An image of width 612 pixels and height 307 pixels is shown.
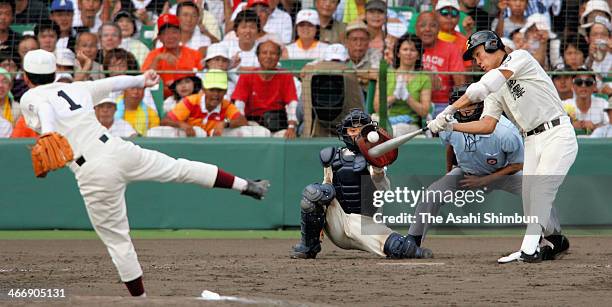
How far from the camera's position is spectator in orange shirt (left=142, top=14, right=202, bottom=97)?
12234 millimetres

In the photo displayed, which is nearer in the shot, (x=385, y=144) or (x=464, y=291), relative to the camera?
(x=464, y=291)

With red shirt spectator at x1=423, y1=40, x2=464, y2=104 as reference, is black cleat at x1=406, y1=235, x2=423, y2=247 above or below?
below

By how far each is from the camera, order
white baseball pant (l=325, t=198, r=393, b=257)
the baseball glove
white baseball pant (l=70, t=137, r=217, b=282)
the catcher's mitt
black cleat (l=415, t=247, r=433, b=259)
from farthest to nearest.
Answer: black cleat (l=415, t=247, r=433, b=259) < white baseball pant (l=325, t=198, r=393, b=257) < the catcher's mitt < white baseball pant (l=70, t=137, r=217, b=282) < the baseball glove

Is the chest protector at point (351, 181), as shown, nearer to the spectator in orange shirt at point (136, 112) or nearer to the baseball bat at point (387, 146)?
the baseball bat at point (387, 146)

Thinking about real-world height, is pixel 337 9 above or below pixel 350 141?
above

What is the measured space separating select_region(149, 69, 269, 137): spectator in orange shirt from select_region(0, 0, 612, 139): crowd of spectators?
13mm

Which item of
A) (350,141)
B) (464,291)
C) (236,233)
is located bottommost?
(236,233)

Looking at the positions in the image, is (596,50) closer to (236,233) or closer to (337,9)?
(337,9)

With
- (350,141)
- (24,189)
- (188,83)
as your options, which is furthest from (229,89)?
(350,141)

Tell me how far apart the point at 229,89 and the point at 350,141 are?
3.57m

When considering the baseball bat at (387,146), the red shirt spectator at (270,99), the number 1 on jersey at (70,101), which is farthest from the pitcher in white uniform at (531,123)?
the red shirt spectator at (270,99)

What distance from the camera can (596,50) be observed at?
12.1 metres

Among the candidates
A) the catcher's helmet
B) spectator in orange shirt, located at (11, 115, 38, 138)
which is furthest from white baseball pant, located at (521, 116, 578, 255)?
spectator in orange shirt, located at (11, 115, 38, 138)

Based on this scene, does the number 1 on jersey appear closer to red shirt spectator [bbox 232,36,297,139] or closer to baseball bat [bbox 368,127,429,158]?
baseball bat [bbox 368,127,429,158]
